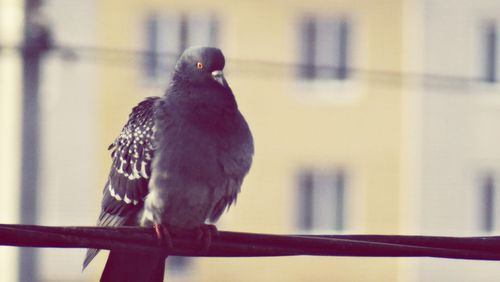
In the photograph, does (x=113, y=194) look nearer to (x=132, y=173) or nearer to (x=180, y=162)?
(x=132, y=173)

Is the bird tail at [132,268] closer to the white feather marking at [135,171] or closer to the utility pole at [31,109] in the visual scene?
the white feather marking at [135,171]

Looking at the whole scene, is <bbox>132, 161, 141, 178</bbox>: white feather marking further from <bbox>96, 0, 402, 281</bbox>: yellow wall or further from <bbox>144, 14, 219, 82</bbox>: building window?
<bbox>144, 14, 219, 82</bbox>: building window

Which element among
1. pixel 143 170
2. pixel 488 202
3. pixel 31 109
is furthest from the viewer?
pixel 488 202

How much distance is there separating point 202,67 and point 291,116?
512 inches

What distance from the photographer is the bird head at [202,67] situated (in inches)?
198

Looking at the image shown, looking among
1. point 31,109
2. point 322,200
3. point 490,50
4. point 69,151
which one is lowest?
point 322,200

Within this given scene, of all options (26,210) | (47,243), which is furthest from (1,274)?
(47,243)

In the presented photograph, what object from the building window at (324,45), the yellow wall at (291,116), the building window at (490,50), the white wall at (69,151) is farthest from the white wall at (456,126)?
the white wall at (69,151)

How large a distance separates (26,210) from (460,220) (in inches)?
392

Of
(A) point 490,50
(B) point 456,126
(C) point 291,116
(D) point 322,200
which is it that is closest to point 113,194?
(C) point 291,116

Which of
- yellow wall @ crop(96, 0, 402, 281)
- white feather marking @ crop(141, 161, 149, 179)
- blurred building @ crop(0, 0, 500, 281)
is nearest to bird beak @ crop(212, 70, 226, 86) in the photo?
white feather marking @ crop(141, 161, 149, 179)

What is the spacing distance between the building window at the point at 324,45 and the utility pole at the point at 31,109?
859 centimetres

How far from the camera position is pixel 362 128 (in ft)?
59.3

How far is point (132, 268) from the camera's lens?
4.44 metres
